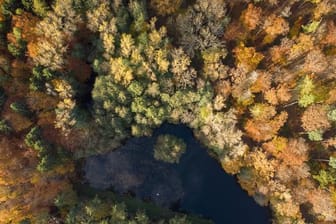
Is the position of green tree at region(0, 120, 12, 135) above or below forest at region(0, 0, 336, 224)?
below

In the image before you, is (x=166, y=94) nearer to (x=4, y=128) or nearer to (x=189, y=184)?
(x=189, y=184)

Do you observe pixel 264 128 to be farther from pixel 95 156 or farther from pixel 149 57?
pixel 95 156

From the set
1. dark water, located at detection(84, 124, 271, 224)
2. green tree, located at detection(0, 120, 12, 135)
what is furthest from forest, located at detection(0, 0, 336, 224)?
dark water, located at detection(84, 124, 271, 224)

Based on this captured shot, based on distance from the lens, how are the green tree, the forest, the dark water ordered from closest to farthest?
the green tree
the forest
the dark water

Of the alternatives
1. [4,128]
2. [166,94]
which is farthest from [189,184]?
[4,128]

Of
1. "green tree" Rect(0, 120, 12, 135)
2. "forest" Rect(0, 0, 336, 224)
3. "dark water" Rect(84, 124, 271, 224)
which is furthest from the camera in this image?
"dark water" Rect(84, 124, 271, 224)

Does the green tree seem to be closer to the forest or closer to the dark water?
the forest

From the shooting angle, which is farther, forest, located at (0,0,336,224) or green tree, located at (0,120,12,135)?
forest, located at (0,0,336,224)
